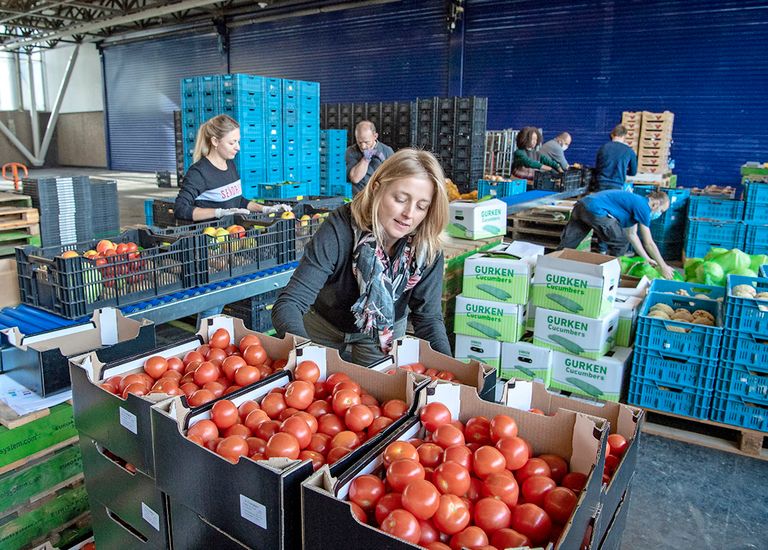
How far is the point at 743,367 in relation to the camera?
11.3 feet

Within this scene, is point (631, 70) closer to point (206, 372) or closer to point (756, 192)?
point (756, 192)

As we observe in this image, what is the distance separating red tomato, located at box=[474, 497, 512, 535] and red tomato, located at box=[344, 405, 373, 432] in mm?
395

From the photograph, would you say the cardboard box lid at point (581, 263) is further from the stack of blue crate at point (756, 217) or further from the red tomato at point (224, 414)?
the stack of blue crate at point (756, 217)

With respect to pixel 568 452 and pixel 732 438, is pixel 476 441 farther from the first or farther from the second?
pixel 732 438

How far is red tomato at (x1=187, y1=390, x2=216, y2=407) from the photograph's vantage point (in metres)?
1.57

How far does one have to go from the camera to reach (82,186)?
742 cm

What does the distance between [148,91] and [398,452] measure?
75.7 feet

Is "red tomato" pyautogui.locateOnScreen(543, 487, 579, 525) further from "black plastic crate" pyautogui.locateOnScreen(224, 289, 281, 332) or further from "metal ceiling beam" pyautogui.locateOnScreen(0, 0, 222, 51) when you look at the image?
"metal ceiling beam" pyautogui.locateOnScreen(0, 0, 222, 51)

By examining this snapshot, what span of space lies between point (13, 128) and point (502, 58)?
22.3m

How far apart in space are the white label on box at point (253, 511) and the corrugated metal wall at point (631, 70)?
11.5 metres

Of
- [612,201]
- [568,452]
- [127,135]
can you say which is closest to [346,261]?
[568,452]

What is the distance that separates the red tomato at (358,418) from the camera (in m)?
1.50

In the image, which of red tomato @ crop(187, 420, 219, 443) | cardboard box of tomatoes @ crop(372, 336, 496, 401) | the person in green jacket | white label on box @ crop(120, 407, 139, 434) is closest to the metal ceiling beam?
the person in green jacket

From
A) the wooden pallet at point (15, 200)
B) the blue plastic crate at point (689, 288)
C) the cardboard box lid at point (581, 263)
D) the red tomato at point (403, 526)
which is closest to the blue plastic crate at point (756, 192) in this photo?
the blue plastic crate at point (689, 288)
